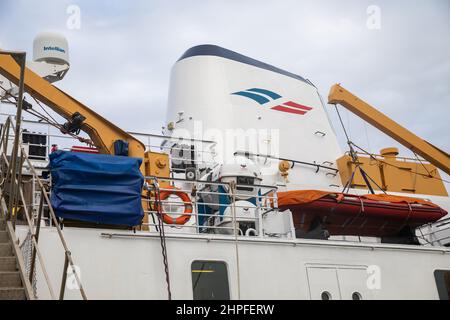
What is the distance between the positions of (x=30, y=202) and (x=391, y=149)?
365 inches

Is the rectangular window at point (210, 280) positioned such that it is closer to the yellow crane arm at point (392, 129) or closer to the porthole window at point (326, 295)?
the porthole window at point (326, 295)

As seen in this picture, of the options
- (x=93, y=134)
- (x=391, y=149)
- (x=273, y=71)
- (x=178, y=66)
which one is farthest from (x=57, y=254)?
(x=391, y=149)

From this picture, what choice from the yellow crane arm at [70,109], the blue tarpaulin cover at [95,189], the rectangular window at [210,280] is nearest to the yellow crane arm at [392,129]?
the yellow crane arm at [70,109]

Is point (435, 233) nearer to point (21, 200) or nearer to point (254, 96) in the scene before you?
point (254, 96)

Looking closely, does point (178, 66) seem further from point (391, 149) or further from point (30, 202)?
point (30, 202)

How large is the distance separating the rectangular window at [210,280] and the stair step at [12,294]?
2790mm

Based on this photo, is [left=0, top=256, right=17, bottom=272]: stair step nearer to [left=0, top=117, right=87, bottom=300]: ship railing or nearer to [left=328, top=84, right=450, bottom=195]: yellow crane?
[left=0, top=117, right=87, bottom=300]: ship railing

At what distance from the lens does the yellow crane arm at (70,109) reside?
8.87 metres

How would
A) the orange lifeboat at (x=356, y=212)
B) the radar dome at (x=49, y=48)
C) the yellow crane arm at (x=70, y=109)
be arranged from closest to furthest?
the yellow crane arm at (x=70, y=109), the orange lifeboat at (x=356, y=212), the radar dome at (x=49, y=48)

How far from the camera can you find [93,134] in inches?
364

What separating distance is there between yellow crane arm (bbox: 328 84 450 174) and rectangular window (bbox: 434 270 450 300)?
157 inches

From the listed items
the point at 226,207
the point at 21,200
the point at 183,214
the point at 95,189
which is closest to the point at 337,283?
the point at 226,207

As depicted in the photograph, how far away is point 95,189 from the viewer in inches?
303

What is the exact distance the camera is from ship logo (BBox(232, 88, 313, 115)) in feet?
43.0
